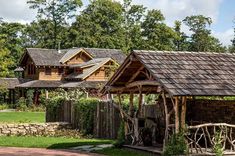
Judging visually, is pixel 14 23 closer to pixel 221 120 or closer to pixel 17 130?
pixel 17 130

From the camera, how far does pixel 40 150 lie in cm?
2039

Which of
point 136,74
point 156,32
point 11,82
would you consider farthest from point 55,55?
point 136,74

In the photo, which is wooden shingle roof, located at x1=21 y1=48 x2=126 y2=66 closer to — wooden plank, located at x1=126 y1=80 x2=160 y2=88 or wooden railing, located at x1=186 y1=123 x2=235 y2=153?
wooden plank, located at x1=126 y1=80 x2=160 y2=88

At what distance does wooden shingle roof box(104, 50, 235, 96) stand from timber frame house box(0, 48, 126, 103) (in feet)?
125

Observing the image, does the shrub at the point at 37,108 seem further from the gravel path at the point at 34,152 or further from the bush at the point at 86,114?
the gravel path at the point at 34,152

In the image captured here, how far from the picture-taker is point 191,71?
18.0 meters

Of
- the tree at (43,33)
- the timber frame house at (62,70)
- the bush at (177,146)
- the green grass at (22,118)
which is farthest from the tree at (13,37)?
the bush at (177,146)

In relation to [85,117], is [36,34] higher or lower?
higher

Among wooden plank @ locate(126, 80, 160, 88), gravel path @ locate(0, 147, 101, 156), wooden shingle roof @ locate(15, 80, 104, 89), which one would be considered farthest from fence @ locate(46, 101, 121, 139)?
wooden shingle roof @ locate(15, 80, 104, 89)

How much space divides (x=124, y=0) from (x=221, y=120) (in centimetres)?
7288

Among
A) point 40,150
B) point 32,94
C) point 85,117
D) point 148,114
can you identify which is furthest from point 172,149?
point 32,94

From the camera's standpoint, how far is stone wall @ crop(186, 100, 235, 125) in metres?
19.1

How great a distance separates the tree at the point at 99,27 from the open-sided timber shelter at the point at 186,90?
2316 inches

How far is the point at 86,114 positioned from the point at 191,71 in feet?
34.0
